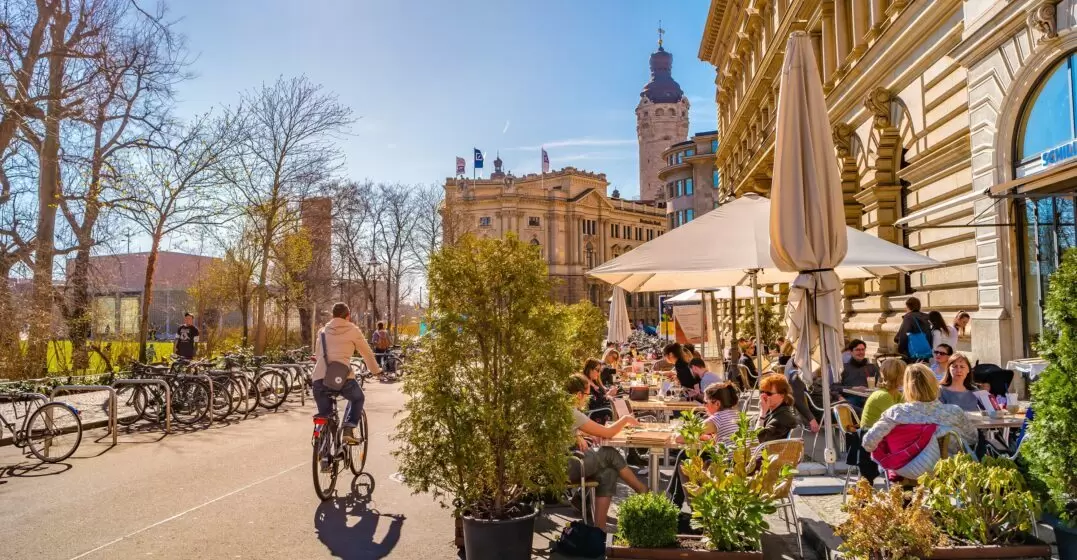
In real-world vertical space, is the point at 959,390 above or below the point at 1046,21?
below

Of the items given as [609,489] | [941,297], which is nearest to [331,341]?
[609,489]

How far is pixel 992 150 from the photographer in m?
11.6

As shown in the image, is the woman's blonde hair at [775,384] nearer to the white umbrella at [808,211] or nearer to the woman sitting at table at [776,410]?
the woman sitting at table at [776,410]

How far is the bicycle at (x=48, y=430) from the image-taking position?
9.51m

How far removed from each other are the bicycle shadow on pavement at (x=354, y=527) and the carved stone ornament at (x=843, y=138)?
51.1ft

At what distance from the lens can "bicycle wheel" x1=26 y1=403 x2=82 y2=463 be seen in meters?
9.50

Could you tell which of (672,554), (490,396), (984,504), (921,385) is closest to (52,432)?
(490,396)

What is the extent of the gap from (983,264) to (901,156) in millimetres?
4951

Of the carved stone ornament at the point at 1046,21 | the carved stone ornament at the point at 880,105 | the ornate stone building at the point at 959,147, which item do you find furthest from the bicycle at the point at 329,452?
the carved stone ornament at the point at 880,105

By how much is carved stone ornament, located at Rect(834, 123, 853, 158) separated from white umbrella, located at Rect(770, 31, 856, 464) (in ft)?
42.2

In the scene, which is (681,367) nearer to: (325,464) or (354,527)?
(325,464)

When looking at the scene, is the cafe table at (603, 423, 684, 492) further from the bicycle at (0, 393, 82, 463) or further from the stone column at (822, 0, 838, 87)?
the stone column at (822, 0, 838, 87)

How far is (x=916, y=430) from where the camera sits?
522 centimetres

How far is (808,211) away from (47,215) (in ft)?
62.1
